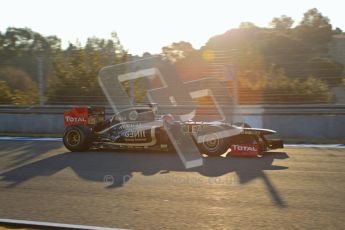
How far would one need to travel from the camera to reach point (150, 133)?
10.1 m

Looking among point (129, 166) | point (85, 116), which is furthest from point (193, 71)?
point (129, 166)

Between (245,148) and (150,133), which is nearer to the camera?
(245,148)

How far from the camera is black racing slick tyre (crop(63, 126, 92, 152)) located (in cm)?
1057

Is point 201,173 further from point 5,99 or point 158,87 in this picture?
point 5,99

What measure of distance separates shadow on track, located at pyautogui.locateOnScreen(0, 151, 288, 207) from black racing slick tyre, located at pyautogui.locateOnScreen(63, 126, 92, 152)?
17.2 inches

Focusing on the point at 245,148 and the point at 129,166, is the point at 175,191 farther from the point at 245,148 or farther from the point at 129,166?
the point at 245,148

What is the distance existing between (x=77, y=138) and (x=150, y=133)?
5.80 feet

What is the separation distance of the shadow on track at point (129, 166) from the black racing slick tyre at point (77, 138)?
0.44m

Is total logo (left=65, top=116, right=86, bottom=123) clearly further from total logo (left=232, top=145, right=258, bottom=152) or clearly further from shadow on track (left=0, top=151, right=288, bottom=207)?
total logo (left=232, top=145, right=258, bottom=152)

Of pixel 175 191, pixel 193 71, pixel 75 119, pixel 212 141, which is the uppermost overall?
pixel 193 71

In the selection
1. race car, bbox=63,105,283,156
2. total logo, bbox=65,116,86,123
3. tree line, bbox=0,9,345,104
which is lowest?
race car, bbox=63,105,283,156

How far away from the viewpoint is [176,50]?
19625mm

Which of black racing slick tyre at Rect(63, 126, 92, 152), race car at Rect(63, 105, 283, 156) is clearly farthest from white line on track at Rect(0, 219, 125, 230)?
black racing slick tyre at Rect(63, 126, 92, 152)

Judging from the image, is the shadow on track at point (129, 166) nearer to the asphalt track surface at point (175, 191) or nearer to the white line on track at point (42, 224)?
the asphalt track surface at point (175, 191)
